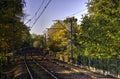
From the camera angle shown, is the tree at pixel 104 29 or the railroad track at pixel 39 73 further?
the tree at pixel 104 29

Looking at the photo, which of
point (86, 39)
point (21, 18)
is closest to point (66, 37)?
point (21, 18)

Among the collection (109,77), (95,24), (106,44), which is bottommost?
(109,77)

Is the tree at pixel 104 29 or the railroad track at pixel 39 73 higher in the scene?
the tree at pixel 104 29

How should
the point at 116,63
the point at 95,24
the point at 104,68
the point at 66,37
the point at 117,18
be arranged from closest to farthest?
the point at 116,63
the point at 104,68
the point at 117,18
the point at 95,24
the point at 66,37

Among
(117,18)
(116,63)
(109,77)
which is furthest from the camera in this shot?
(117,18)

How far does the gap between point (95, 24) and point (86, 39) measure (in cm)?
582

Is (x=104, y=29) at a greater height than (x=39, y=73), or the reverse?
(x=104, y=29)

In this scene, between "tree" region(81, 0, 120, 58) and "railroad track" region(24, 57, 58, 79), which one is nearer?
"railroad track" region(24, 57, 58, 79)

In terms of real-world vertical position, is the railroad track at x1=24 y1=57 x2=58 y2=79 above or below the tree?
below

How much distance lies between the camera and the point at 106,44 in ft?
164

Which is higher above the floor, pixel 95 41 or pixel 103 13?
pixel 103 13

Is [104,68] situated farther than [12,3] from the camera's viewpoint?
Yes

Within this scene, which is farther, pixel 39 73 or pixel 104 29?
pixel 104 29

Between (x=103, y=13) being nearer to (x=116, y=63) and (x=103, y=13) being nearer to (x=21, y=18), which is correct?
(x=116, y=63)
